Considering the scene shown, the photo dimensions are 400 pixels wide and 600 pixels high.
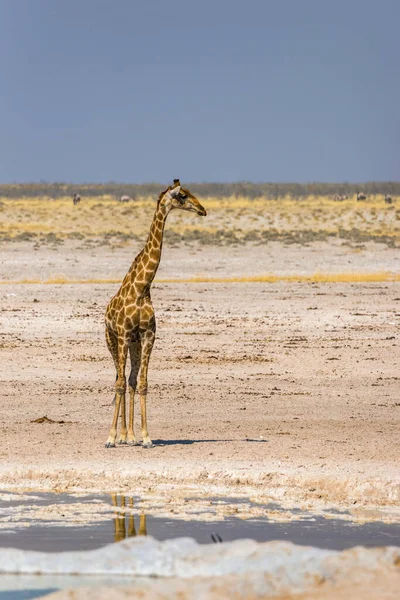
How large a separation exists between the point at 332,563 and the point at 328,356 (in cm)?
1080

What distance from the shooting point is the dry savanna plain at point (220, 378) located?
10.6 metres

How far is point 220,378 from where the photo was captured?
53.8 feet

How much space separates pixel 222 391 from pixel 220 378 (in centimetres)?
94

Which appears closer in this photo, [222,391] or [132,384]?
[132,384]

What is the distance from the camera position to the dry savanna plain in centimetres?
1055

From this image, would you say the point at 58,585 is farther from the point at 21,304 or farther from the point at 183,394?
the point at 21,304

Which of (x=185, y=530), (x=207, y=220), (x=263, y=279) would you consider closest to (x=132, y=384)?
(x=185, y=530)

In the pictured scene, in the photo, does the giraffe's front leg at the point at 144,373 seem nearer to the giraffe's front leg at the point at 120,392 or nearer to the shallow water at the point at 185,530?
the giraffe's front leg at the point at 120,392

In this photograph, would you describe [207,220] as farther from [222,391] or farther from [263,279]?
[222,391]

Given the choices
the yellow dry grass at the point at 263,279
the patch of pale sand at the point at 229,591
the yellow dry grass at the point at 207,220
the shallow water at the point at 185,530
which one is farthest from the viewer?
the yellow dry grass at the point at 207,220

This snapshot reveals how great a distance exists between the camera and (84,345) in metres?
18.9

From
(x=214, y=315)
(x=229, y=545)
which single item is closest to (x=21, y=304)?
(x=214, y=315)

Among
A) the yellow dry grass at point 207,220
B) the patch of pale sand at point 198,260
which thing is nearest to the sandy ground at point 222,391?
the patch of pale sand at point 198,260

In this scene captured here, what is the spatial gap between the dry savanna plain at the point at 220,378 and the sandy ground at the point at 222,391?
2cm
